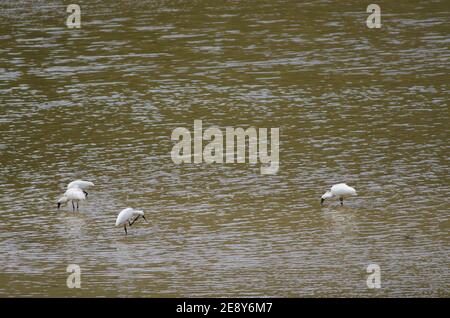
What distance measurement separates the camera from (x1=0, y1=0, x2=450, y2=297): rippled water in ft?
40.4

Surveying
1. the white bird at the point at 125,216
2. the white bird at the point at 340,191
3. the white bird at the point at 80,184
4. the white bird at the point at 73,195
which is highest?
the white bird at the point at 80,184

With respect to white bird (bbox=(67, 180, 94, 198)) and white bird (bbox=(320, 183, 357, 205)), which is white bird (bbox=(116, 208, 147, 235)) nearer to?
white bird (bbox=(67, 180, 94, 198))

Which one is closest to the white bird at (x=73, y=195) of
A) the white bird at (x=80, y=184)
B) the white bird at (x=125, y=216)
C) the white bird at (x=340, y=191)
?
the white bird at (x=80, y=184)

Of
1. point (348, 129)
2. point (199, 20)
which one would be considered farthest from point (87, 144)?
point (199, 20)

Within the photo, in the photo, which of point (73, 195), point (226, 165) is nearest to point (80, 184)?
point (73, 195)

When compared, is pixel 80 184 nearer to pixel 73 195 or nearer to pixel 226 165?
pixel 73 195

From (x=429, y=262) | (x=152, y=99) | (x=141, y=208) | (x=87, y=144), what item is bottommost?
(x=429, y=262)

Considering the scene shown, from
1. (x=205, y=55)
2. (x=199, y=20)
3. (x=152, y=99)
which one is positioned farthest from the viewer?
(x=199, y=20)

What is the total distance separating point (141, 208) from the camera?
14.4m

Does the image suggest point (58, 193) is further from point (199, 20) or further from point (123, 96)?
point (199, 20)

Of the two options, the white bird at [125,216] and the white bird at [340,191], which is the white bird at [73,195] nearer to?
the white bird at [125,216]

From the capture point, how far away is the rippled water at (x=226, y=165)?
40.4 ft

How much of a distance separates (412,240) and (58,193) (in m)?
4.93

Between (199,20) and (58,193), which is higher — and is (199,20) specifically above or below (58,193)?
above
